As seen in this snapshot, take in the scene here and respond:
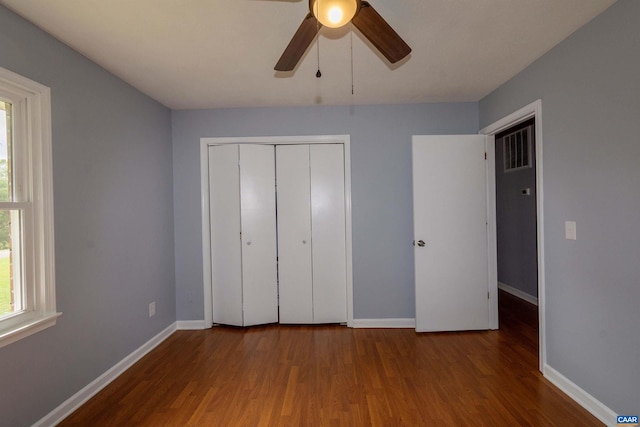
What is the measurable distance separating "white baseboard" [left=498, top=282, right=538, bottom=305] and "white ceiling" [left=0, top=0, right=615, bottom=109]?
108 inches

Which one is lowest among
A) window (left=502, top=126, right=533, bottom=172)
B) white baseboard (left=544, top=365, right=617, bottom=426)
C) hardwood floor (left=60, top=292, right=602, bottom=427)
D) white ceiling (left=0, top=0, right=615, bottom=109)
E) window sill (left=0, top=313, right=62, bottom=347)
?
hardwood floor (left=60, top=292, right=602, bottom=427)

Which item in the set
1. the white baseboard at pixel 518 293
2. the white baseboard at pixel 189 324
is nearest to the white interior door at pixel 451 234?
the white baseboard at pixel 518 293

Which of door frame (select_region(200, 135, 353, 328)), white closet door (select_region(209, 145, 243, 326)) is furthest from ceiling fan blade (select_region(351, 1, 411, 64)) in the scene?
white closet door (select_region(209, 145, 243, 326))

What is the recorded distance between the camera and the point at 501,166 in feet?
14.8

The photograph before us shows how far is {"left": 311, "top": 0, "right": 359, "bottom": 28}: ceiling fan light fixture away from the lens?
1.22 m

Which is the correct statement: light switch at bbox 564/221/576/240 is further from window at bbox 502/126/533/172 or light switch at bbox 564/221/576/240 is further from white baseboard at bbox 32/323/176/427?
white baseboard at bbox 32/323/176/427

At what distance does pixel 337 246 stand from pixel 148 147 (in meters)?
2.15

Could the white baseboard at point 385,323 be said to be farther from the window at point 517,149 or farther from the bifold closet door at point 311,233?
the window at point 517,149

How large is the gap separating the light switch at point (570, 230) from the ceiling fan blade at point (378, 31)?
1628 mm

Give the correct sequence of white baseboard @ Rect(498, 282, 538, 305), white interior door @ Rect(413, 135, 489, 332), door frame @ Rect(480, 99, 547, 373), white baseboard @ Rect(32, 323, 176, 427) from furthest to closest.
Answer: white baseboard @ Rect(498, 282, 538, 305)
white interior door @ Rect(413, 135, 489, 332)
door frame @ Rect(480, 99, 547, 373)
white baseboard @ Rect(32, 323, 176, 427)

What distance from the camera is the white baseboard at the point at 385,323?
10.8 ft

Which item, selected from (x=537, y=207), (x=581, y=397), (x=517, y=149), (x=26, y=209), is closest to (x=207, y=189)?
(x=26, y=209)

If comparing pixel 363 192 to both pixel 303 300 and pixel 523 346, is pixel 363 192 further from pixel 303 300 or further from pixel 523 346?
pixel 523 346

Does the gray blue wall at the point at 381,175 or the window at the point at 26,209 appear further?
the gray blue wall at the point at 381,175
